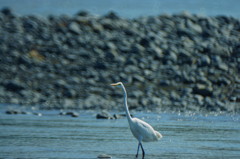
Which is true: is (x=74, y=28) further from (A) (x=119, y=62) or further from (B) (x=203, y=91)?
(B) (x=203, y=91)

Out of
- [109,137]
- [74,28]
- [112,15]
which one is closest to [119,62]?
[74,28]

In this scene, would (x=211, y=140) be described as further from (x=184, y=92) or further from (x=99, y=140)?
(x=184, y=92)

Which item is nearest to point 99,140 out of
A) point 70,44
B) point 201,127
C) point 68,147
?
point 68,147

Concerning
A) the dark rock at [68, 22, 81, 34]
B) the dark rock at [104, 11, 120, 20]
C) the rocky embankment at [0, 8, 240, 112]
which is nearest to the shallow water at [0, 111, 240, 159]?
the rocky embankment at [0, 8, 240, 112]

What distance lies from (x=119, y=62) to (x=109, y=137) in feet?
61.3

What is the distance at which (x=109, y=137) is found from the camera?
60.6 ft

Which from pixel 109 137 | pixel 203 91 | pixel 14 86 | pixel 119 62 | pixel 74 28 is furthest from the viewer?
pixel 74 28

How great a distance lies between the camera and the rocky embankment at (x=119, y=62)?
3169 cm

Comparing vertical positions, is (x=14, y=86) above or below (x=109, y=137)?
above

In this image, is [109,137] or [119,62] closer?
[109,137]

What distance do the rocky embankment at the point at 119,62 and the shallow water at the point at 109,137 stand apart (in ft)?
18.1

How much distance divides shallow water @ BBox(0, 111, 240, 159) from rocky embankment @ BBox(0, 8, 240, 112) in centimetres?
551

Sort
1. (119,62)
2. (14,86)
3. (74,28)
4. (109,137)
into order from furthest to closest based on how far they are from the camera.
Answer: (74,28) < (119,62) < (14,86) < (109,137)

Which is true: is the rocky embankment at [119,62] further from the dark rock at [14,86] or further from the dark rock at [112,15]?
the dark rock at [112,15]
